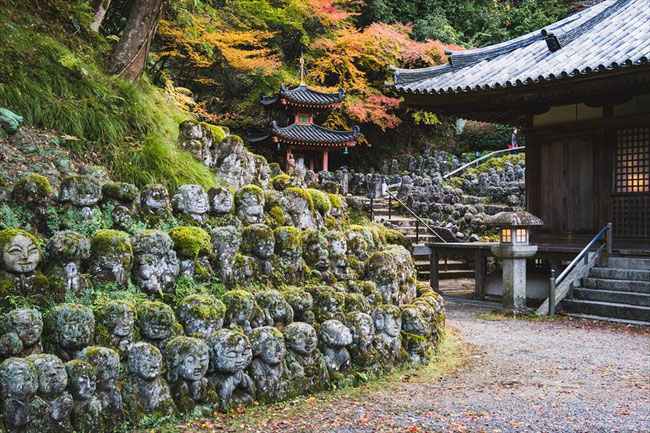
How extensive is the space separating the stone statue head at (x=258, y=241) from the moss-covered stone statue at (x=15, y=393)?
2407mm

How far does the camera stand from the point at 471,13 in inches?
1455

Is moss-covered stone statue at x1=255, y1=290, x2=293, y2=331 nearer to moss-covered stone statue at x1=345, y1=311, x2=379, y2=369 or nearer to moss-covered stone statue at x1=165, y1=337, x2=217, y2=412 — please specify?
moss-covered stone statue at x1=345, y1=311, x2=379, y2=369

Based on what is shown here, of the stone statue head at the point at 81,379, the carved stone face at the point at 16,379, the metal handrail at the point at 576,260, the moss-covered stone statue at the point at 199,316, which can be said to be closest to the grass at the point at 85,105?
the moss-covered stone statue at the point at 199,316

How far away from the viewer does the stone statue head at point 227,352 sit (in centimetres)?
A: 450

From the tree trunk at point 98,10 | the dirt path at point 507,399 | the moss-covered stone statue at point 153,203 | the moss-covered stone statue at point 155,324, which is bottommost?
the dirt path at point 507,399

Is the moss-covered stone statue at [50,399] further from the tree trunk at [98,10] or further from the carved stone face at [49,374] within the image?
the tree trunk at [98,10]

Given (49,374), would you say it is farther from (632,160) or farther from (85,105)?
(632,160)

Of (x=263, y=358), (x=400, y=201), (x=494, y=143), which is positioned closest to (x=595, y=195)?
(x=263, y=358)

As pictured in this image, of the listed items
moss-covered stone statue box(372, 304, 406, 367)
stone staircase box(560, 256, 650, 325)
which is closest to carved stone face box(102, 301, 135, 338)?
moss-covered stone statue box(372, 304, 406, 367)

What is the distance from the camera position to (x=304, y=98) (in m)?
26.2

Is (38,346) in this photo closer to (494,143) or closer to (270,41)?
(270,41)

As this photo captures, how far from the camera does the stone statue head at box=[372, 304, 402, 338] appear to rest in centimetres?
584

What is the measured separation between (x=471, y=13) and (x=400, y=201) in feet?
66.8

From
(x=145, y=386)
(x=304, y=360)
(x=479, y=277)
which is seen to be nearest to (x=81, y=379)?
(x=145, y=386)
